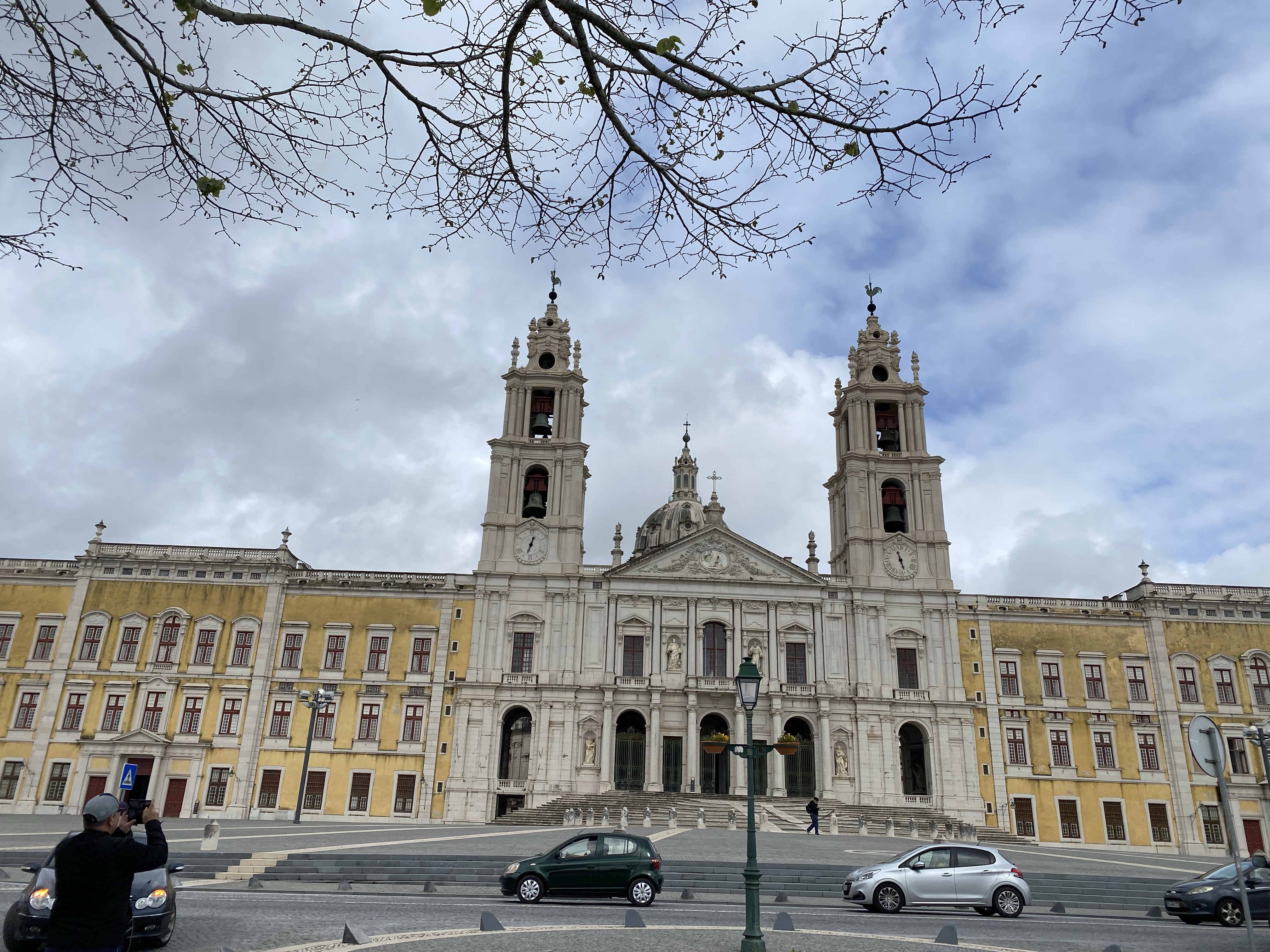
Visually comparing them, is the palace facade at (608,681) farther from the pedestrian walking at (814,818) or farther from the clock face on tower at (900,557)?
the pedestrian walking at (814,818)

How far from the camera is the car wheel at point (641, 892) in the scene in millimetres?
15320

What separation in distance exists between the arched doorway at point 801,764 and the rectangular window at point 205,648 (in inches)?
957

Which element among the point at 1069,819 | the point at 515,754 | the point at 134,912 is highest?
the point at 515,754

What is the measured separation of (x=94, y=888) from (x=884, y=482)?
42354mm

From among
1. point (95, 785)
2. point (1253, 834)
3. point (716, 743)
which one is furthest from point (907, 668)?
point (95, 785)

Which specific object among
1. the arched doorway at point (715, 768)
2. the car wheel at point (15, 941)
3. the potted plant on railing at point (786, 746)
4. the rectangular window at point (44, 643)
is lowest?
the car wheel at point (15, 941)

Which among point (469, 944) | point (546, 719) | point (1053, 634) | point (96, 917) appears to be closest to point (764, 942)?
point (469, 944)

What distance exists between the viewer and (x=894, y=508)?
4447cm

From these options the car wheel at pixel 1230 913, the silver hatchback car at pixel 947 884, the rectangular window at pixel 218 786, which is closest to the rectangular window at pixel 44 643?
the rectangular window at pixel 218 786

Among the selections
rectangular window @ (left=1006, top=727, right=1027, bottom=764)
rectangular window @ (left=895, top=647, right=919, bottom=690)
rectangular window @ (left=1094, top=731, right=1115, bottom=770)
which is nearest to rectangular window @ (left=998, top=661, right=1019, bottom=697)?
rectangular window @ (left=1006, top=727, right=1027, bottom=764)

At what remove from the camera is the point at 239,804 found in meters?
37.3

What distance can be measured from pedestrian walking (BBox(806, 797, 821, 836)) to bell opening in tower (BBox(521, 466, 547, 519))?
17.6 m

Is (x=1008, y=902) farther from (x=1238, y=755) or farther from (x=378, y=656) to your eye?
(x=1238, y=755)

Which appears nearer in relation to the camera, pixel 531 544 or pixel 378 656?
pixel 378 656
